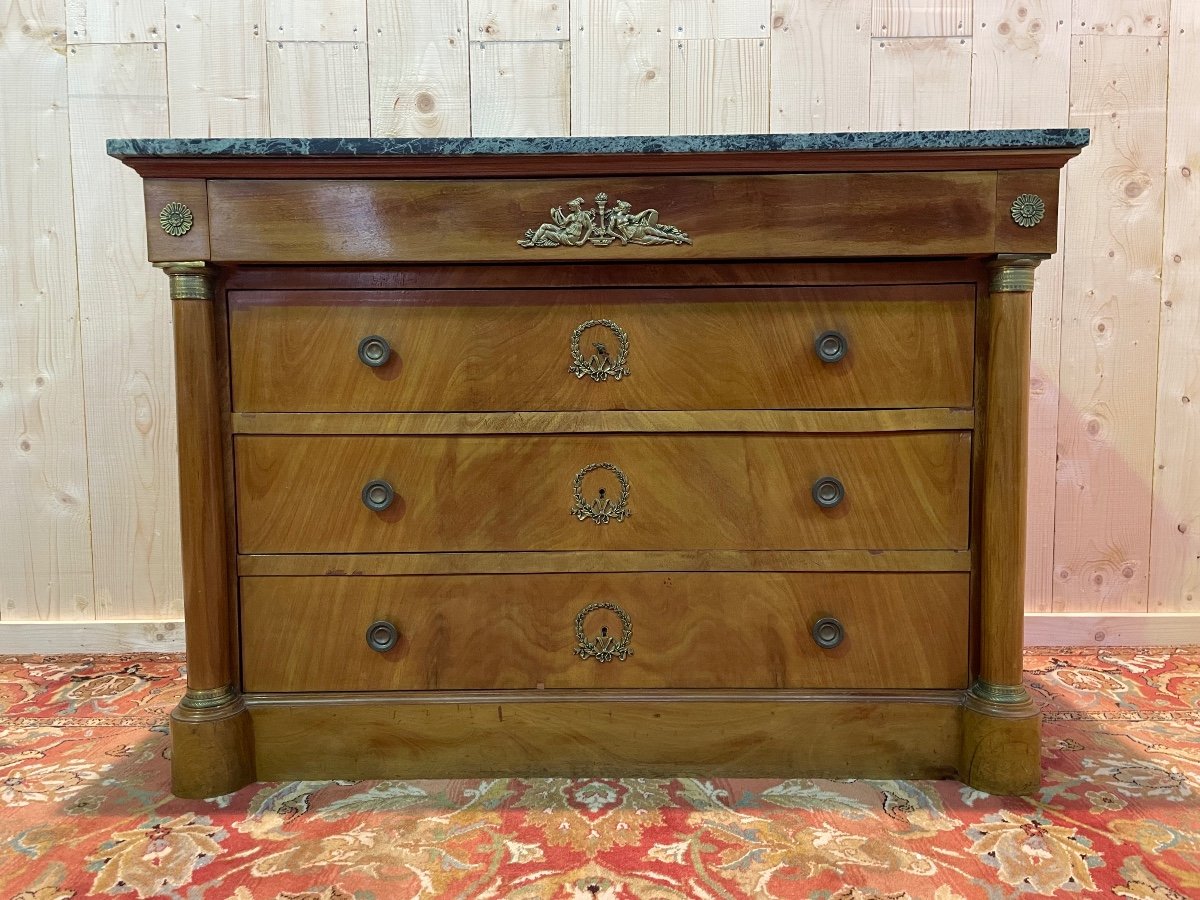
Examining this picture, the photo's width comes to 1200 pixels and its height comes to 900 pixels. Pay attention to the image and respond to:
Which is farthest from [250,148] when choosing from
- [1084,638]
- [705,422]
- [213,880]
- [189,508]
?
[1084,638]

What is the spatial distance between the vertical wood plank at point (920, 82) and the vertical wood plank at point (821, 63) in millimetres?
34

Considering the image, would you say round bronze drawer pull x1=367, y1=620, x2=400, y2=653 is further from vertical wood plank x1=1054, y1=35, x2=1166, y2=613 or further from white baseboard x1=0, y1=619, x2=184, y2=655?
vertical wood plank x1=1054, y1=35, x2=1166, y2=613

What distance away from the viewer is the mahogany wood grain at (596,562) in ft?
4.40

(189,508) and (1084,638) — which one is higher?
(189,508)

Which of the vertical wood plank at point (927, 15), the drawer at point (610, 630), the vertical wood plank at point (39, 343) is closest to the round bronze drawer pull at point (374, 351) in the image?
the drawer at point (610, 630)

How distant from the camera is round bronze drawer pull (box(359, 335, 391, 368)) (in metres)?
1.31

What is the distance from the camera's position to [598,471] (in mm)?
1342

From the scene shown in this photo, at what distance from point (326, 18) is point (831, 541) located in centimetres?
174

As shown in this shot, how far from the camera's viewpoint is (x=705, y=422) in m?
1.33

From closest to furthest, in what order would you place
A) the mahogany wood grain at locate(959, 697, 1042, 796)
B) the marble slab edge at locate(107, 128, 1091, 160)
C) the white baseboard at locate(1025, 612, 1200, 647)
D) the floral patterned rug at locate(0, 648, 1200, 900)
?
the floral patterned rug at locate(0, 648, 1200, 900)
the marble slab edge at locate(107, 128, 1091, 160)
the mahogany wood grain at locate(959, 697, 1042, 796)
the white baseboard at locate(1025, 612, 1200, 647)

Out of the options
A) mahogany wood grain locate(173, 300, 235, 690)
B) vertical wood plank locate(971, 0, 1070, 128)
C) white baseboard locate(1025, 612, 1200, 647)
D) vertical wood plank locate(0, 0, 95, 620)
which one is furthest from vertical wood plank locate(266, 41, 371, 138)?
white baseboard locate(1025, 612, 1200, 647)

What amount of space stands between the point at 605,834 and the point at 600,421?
26.2 inches

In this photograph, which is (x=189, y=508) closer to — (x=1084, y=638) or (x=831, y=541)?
(x=831, y=541)

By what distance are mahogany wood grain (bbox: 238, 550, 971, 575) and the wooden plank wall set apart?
0.88m
